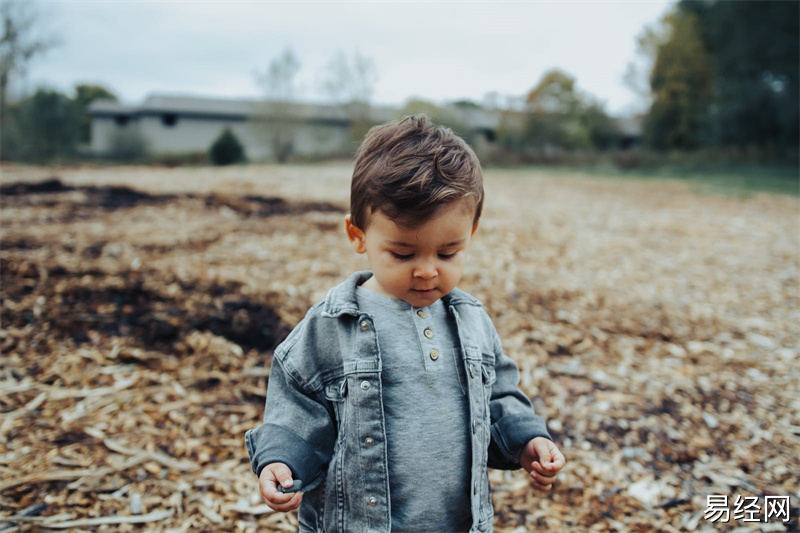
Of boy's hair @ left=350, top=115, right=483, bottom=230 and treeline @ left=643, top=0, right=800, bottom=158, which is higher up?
treeline @ left=643, top=0, right=800, bottom=158

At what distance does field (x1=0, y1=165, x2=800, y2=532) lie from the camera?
2566 mm

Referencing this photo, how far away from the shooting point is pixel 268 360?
355 cm

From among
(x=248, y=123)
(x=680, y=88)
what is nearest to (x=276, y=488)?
(x=248, y=123)

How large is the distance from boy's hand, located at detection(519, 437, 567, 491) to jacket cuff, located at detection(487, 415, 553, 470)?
0.06 ft

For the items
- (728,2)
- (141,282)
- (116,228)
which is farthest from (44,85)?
(728,2)

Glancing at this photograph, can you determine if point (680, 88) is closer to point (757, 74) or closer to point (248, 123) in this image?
point (757, 74)

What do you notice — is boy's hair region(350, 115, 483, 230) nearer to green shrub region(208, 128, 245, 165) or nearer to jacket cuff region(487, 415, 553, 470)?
jacket cuff region(487, 415, 553, 470)

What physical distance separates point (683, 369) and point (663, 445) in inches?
40.1

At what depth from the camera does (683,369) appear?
153 inches

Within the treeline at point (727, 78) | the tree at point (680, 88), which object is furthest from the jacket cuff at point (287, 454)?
the tree at point (680, 88)

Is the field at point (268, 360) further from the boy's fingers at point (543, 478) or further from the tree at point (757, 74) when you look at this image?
the tree at point (757, 74)

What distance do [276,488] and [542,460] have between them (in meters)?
0.77

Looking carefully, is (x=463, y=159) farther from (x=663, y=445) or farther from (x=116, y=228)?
(x=116, y=228)

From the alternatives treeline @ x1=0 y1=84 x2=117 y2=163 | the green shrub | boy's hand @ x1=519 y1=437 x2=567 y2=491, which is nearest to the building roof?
the green shrub
